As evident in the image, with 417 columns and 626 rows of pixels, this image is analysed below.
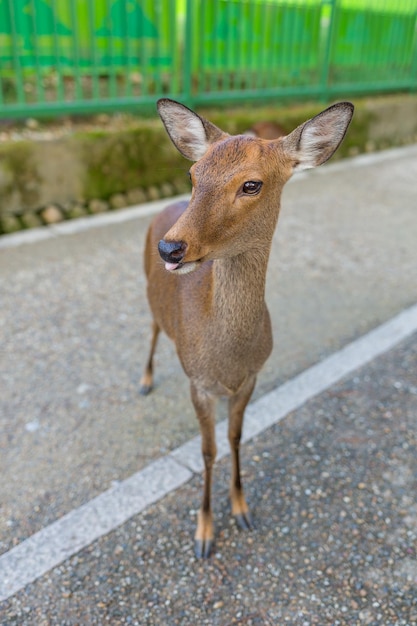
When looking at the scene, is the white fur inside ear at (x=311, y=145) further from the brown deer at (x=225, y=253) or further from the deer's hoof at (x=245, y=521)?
the deer's hoof at (x=245, y=521)

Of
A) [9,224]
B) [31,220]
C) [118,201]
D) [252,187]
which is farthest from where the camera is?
[118,201]

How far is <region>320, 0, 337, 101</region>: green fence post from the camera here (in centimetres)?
745

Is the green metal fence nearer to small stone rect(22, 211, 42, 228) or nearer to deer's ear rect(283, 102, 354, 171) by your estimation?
small stone rect(22, 211, 42, 228)

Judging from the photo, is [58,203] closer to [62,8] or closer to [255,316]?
[62,8]

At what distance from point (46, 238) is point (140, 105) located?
191 cm

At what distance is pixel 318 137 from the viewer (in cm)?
194

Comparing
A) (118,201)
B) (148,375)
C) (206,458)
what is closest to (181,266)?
(206,458)

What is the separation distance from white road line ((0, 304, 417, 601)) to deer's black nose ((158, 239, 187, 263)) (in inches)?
57.3

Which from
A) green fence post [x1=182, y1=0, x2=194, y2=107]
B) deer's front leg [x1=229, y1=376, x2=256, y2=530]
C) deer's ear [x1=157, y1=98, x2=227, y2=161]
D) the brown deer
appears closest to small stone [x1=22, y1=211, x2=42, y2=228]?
green fence post [x1=182, y1=0, x2=194, y2=107]

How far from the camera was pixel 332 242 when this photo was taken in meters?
5.51

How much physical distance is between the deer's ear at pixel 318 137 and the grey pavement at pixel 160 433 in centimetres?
163

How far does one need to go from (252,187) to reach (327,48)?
22.6 feet

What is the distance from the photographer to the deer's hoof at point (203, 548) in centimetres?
240

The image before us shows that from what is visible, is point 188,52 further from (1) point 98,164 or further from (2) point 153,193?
(1) point 98,164
